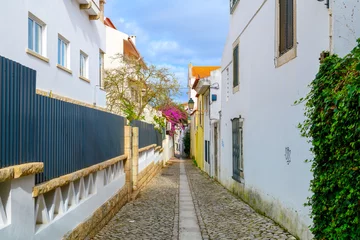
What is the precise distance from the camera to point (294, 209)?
22.2 ft

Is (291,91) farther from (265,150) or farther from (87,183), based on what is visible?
(87,183)

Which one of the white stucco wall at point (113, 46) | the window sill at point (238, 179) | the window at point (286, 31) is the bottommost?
the window sill at point (238, 179)

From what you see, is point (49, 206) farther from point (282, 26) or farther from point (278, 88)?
point (282, 26)

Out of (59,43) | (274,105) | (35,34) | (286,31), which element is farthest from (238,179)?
(35,34)

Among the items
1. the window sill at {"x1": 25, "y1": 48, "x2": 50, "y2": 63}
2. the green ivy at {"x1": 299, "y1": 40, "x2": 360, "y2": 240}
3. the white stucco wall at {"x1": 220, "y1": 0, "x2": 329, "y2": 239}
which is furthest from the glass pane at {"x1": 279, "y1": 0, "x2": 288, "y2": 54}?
the window sill at {"x1": 25, "y1": 48, "x2": 50, "y2": 63}

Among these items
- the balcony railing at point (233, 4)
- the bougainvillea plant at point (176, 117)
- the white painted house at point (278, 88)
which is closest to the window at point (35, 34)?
the white painted house at point (278, 88)

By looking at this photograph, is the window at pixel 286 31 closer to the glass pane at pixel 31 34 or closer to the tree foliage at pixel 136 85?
the glass pane at pixel 31 34

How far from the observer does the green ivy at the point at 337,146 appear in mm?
3793

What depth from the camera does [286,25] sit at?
7.43 meters

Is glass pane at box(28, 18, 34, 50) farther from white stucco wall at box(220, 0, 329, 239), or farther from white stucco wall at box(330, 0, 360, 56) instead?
white stucco wall at box(330, 0, 360, 56)

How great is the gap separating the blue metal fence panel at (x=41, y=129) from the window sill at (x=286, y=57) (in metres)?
3.68

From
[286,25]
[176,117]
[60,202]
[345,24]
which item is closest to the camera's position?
[345,24]

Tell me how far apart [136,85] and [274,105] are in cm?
1810

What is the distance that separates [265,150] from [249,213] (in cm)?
160
